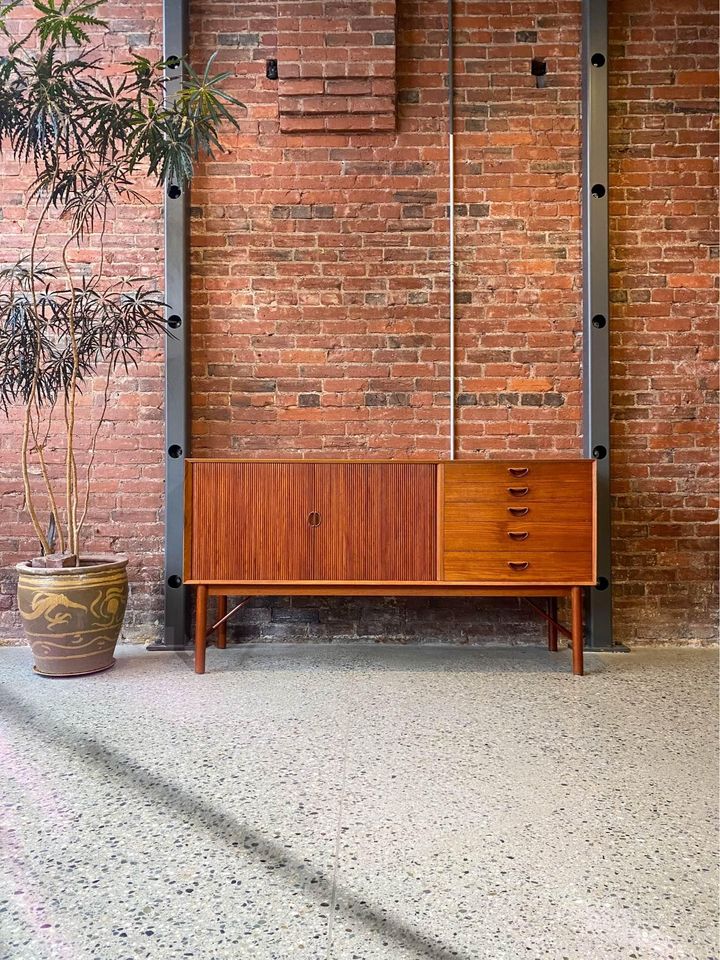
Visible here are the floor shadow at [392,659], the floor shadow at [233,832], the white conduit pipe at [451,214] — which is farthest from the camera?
the white conduit pipe at [451,214]

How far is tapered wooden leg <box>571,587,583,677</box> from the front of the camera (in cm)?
273

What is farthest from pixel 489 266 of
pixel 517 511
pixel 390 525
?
pixel 390 525

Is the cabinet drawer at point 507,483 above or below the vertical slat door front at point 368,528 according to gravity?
above

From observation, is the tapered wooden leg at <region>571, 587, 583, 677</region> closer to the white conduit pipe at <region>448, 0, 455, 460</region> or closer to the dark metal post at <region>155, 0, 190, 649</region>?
the white conduit pipe at <region>448, 0, 455, 460</region>

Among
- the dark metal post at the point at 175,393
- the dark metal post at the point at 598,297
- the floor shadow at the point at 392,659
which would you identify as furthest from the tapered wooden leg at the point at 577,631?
the dark metal post at the point at 175,393

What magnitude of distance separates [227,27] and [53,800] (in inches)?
137

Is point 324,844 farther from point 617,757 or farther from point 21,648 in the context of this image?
point 21,648

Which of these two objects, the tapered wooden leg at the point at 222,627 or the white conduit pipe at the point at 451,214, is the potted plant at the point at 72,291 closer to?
the tapered wooden leg at the point at 222,627

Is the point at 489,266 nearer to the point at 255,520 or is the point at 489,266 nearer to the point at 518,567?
the point at 518,567

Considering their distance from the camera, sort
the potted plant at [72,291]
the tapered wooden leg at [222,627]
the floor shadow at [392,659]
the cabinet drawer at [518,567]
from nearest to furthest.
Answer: the potted plant at [72,291] < the cabinet drawer at [518,567] < the floor shadow at [392,659] < the tapered wooden leg at [222,627]

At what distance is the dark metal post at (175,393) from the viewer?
10.3 ft

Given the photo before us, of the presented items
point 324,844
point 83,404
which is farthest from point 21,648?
point 324,844

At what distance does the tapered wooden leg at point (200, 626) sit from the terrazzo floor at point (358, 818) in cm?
15

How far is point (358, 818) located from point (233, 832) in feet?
0.97
